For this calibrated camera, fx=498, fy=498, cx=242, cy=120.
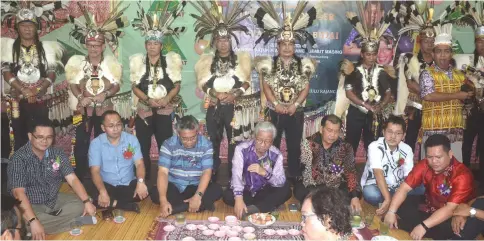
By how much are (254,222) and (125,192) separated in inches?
58.9

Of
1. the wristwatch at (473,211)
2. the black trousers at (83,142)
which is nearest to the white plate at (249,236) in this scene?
the wristwatch at (473,211)

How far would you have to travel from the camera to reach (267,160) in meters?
5.20

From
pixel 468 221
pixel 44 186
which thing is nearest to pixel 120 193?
pixel 44 186

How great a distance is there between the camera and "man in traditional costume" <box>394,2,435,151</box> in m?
6.26

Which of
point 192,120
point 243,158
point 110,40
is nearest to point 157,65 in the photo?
point 110,40

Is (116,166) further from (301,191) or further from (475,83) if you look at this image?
(475,83)

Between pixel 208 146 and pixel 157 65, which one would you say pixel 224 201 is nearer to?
pixel 208 146

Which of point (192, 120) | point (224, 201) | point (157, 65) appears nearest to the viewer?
point (192, 120)

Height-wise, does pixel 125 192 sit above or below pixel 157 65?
below

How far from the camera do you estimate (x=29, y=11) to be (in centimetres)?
604

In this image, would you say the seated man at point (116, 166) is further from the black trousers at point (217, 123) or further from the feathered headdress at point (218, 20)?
the feathered headdress at point (218, 20)

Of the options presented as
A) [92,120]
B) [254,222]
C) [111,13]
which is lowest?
[254,222]

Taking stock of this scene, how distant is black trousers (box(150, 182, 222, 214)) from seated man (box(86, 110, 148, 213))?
134 millimetres

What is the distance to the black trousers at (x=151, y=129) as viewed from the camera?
6.14 metres
